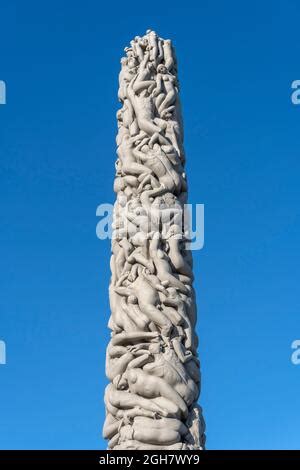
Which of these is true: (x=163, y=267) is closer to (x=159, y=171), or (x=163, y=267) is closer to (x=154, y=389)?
(x=159, y=171)

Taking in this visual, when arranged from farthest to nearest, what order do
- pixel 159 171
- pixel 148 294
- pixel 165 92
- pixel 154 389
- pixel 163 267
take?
1. pixel 165 92
2. pixel 159 171
3. pixel 163 267
4. pixel 148 294
5. pixel 154 389

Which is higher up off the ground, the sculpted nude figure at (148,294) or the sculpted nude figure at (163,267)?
the sculpted nude figure at (163,267)

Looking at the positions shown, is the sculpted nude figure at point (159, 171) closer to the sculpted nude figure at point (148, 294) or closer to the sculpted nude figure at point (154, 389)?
the sculpted nude figure at point (148, 294)

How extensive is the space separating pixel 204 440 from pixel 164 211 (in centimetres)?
285

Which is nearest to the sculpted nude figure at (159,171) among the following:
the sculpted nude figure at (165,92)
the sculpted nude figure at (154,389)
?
the sculpted nude figure at (165,92)

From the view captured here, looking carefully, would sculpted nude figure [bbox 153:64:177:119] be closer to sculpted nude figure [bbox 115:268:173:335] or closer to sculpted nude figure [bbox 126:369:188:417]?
sculpted nude figure [bbox 115:268:173:335]

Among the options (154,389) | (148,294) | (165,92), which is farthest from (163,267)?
(165,92)

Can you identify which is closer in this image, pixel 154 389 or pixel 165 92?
pixel 154 389

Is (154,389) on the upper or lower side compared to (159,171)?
lower

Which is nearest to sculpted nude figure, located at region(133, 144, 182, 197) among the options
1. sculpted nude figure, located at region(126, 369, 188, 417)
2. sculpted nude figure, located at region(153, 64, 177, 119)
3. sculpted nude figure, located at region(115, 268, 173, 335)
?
sculpted nude figure, located at region(153, 64, 177, 119)

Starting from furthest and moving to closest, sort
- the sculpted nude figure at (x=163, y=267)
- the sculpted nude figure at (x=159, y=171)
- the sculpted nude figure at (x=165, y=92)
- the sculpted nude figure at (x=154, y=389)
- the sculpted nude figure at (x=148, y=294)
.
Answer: the sculpted nude figure at (x=165, y=92)
the sculpted nude figure at (x=159, y=171)
the sculpted nude figure at (x=163, y=267)
the sculpted nude figure at (x=148, y=294)
the sculpted nude figure at (x=154, y=389)
